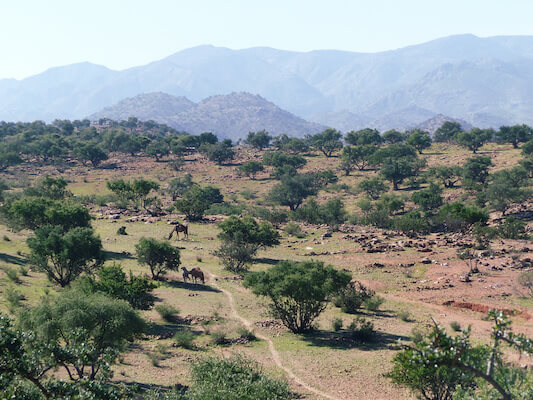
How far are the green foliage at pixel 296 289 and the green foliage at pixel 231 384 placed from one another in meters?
7.91

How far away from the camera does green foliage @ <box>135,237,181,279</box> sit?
37625 millimetres

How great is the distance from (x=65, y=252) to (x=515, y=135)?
383 ft

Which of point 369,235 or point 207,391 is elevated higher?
point 207,391

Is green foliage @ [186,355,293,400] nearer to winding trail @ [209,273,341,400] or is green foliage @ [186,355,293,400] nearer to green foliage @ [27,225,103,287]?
winding trail @ [209,273,341,400]

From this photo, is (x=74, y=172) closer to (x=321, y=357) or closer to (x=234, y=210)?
(x=234, y=210)

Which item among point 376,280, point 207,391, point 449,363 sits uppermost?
point 449,363

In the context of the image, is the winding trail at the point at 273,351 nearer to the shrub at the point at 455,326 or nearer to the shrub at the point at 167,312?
the shrub at the point at 167,312

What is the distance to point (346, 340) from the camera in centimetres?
2597

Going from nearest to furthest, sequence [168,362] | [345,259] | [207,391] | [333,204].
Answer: [207,391] → [168,362] → [345,259] → [333,204]

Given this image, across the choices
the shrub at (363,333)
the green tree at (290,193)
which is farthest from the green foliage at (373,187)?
the shrub at (363,333)

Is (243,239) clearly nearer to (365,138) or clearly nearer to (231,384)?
(231,384)

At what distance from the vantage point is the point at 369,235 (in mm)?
59812

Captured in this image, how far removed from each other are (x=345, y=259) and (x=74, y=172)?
277 feet

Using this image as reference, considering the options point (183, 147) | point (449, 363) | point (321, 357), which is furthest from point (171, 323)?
point (183, 147)
